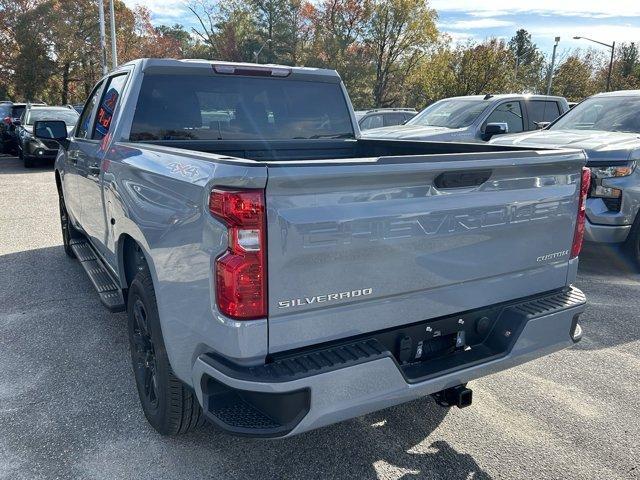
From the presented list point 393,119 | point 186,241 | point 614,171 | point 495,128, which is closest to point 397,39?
point 393,119

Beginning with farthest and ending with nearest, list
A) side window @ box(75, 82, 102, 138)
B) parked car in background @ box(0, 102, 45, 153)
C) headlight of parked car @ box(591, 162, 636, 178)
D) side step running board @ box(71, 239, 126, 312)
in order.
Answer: parked car in background @ box(0, 102, 45, 153)
headlight of parked car @ box(591, 162, 636, 178)
side window @ box(75, 82, 102, 138)
side step running board @ box(71, 239, 126, 312)

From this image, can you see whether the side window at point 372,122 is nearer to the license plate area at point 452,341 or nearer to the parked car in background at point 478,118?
the parked car in background at point 478,118

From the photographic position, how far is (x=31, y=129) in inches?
581

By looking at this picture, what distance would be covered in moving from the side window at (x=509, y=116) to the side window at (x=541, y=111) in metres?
0.28

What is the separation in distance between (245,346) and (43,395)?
81.0 inches

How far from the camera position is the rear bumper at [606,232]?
19.3 ft

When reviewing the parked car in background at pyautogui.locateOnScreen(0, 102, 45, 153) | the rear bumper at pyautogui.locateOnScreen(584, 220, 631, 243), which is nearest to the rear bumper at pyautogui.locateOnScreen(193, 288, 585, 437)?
the rear bumper at pyautogui.locateOnScreen(584, 220, 631, 243)

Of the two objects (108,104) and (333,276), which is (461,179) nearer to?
(333,276)

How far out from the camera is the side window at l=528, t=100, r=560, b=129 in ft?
34.0

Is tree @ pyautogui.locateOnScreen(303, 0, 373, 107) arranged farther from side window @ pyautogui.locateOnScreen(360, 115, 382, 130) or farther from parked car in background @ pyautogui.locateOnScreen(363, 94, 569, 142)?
parked car in background @ pyautogui.locateOnScreen(363, 94, 569, 142)

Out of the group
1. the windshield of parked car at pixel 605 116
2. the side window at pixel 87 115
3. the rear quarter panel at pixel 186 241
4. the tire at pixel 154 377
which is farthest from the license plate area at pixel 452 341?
the windshield of parked car at pixel 605 116

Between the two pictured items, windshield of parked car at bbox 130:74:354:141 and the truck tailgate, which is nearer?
the truck tailgate

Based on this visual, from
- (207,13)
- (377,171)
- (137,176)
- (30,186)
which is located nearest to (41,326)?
(137,176)

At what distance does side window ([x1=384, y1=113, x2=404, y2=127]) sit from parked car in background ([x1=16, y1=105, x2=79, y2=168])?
8.55 meters
